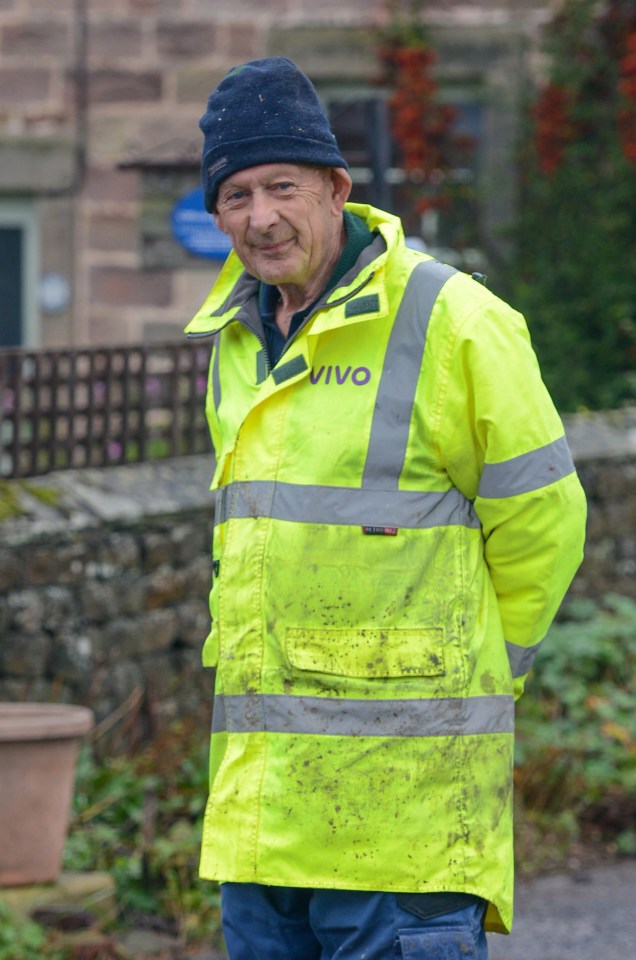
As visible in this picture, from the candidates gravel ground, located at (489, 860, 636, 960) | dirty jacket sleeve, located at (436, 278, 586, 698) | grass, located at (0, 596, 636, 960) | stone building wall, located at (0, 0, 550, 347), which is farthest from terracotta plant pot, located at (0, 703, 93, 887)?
stone building wall, located at (0, 0, 550, 347)

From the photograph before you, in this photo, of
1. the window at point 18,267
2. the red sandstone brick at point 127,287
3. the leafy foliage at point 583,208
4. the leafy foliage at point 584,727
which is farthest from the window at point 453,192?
the leafy foliage at point 584,727

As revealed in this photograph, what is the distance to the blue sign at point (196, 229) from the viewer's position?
928cm

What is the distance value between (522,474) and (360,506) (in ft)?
0.92

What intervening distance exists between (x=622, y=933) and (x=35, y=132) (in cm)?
663

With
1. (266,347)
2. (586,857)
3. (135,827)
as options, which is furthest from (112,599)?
(266,347)

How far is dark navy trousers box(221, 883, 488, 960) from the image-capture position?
2.52 m

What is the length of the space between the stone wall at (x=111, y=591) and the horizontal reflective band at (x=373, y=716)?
3.09 meters

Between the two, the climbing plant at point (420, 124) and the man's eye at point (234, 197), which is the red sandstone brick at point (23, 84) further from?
the man's eye at point (234, 197)

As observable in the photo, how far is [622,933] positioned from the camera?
4.97 m

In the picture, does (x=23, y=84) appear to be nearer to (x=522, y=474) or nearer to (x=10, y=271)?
(x=10, y=271)

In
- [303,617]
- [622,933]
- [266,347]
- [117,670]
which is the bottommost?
[622,933]

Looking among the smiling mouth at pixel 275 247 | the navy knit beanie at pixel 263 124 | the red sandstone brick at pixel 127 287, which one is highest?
the red sandstone brick at pixel 127 287

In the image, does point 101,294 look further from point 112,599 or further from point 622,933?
point 622,933

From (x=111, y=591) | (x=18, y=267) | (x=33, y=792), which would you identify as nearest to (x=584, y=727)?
(x=111, y=591)
